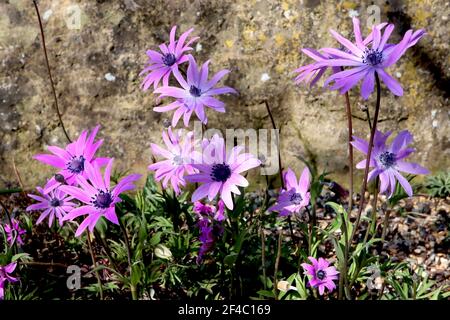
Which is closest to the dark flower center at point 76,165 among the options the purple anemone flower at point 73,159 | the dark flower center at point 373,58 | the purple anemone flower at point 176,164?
the purple anemone flower at point 73,159

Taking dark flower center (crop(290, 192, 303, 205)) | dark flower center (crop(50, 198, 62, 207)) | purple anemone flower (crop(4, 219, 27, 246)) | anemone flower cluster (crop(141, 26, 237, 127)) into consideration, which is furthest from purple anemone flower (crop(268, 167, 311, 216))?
purple anemone flower (crop(4, 219, 27, 246))

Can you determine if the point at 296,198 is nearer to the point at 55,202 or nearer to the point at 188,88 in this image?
the point at 188,88

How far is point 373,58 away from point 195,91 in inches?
23.5

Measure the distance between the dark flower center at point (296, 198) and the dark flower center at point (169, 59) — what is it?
65cm

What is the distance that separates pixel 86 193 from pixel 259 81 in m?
1.41

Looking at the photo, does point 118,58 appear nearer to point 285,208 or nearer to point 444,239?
point 285,208

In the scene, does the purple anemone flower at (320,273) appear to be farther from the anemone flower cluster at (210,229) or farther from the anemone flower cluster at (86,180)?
the anemone flower cluster at (86,180)

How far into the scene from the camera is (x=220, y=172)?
180 cm

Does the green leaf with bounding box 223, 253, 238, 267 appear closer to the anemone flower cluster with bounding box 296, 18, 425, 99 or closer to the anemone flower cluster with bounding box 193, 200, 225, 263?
the anemone flower cluster with bounding box 193, 200, 225, 263

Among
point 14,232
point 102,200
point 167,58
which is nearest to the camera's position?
point 102,200

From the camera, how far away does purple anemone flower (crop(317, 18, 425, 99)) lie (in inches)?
58.6

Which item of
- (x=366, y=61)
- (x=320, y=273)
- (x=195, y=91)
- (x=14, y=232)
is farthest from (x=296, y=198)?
(x=14, y=232)

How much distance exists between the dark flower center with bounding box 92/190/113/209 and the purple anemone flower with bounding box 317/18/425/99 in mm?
751
